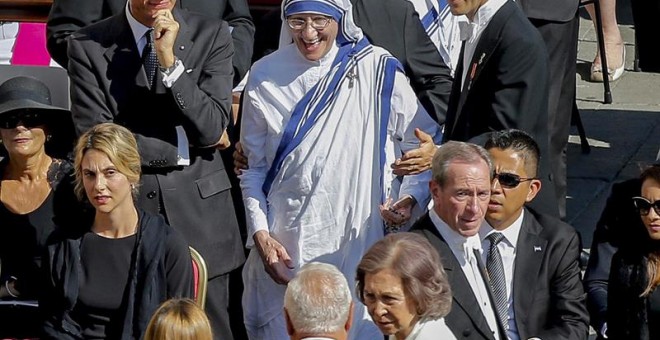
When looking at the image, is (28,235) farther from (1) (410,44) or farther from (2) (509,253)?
(2) (509,253)

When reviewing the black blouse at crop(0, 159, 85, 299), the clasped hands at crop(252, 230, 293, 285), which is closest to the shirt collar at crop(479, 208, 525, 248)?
the clasped hands at crop(252, 230, 293, 285)

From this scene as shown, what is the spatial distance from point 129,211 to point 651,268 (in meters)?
1.95

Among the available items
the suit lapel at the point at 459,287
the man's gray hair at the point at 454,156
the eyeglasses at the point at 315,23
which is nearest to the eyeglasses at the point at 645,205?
the man's gray hair at the point at 454,156

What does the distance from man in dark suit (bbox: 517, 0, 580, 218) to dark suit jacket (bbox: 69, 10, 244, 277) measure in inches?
68.5

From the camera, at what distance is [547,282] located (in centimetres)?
585

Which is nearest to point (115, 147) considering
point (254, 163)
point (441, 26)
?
point (254, 163)

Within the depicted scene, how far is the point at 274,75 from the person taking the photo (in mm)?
6160

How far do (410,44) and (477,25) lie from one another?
1.41 ft

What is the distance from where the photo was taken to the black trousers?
7461 mm

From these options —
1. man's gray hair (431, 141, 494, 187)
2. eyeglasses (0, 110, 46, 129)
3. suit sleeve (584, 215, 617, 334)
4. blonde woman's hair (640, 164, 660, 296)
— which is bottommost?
suit sleeve (584, 215, 617, 334)

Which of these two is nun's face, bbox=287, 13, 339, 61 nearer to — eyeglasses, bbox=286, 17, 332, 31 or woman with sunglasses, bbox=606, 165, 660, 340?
eyeglasses, bbox=286, 17, 332, 31

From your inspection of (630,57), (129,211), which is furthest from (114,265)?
(630,57)

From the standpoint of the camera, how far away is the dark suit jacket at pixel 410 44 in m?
6.38

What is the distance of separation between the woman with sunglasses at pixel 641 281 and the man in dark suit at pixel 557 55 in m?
1.40
